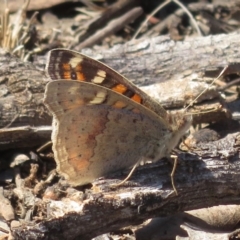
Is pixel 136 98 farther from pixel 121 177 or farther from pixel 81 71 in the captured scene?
pixel 121 177

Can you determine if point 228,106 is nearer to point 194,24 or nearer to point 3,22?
point 194,24

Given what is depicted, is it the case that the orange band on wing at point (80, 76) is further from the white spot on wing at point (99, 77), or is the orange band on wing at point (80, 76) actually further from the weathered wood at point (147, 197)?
the weathered wood at point (147, 197)

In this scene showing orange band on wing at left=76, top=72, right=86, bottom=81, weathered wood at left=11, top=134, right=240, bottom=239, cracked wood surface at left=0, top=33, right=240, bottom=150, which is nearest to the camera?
weathered wood at left=11, top=134, right=240, bottom=239

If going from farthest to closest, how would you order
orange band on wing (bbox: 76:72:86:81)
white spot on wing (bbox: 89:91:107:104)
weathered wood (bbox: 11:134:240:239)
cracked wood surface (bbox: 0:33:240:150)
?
cracked wood surface (bbox: 0:33:240:150)
orange band on wing (bbox: 76:72:86:81)
white spot on wing (bbox: 89:91:107:104)
weathered wood (bbox: 11:134:240:239)

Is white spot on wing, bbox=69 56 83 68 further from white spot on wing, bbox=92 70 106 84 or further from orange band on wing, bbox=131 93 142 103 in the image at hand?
orange band on wing, bbox=131 93 142 103

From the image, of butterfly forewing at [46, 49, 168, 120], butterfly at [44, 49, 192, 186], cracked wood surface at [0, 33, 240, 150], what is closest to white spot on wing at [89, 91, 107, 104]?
butterfly at [44, 49, 192, 186]

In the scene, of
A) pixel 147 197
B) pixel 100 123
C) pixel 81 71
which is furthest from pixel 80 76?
pixel 147 197

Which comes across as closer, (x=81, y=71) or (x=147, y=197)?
(x=147, y=197)

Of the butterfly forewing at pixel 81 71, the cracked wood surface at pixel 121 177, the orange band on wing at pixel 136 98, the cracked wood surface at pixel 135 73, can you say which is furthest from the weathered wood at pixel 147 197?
the cracked wood surface at pixel 135 73
